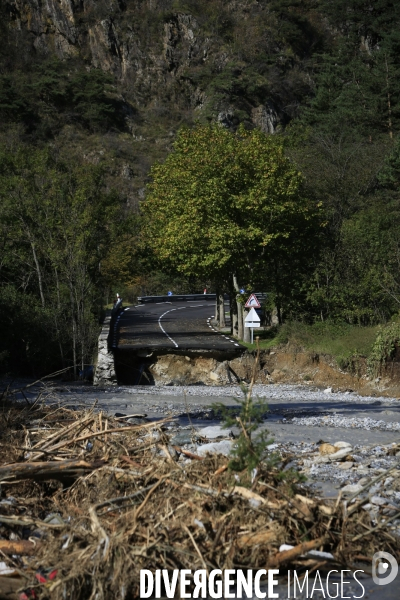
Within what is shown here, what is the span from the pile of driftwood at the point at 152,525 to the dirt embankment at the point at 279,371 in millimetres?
16623

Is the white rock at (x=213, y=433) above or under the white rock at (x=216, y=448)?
under

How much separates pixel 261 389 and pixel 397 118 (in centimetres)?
4820

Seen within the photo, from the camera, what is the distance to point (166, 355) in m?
35.9

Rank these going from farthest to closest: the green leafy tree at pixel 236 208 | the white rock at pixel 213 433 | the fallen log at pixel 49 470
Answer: the green leafy tree at pixel 236 208 < the white rock at pixel 213 433 < the fallen log at pixel 49 470

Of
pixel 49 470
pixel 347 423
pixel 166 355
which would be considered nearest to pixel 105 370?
pixel 166 355

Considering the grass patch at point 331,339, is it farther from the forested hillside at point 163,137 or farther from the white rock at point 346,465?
the white rock at point 346,465

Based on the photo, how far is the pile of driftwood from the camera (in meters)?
6.79

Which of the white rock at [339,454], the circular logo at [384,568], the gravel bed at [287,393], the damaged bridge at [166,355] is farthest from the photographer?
the damaged bridge at [166,355]

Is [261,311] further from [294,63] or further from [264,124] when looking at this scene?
[294,63]

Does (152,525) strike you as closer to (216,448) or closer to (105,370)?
(216,448)

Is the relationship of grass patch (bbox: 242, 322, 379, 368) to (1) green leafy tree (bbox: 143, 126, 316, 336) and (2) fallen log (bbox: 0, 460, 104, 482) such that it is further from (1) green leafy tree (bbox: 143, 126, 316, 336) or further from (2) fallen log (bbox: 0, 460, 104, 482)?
(2) fallen log (bbox: 0, 460, 104, 482)

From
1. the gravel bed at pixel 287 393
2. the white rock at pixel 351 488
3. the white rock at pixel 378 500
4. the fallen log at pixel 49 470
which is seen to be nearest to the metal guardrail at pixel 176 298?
the gravel bed at pixel 287 393

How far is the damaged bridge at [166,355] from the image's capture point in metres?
31.9

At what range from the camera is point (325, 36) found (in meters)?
142
